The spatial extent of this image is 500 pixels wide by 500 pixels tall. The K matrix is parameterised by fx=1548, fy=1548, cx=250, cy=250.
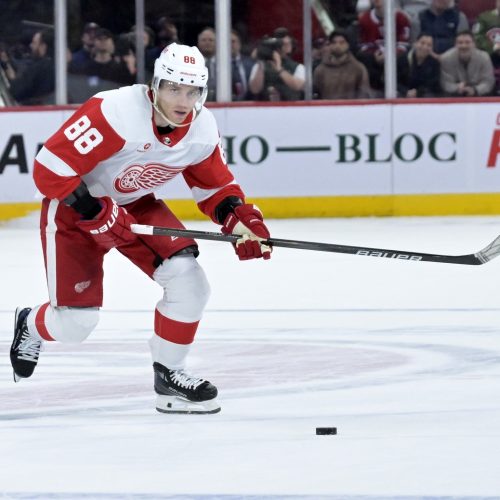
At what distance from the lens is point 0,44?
31.2ft

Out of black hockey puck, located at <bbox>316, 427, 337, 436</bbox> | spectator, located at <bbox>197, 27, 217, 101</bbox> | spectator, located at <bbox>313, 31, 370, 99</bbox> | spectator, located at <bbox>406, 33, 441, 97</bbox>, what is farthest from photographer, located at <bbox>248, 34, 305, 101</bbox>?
black hockey puck, located at <bbox>316, 427, 337, 436</bbox>

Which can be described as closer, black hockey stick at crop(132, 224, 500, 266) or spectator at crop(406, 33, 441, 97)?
black hockey stick at crop(132, 224, 500, 266)

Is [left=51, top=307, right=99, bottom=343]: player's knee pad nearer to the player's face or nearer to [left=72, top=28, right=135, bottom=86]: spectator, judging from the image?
the player's face

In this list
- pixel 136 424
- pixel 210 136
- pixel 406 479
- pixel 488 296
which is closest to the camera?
pixel 406 479

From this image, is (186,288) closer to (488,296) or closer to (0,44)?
(488,296)

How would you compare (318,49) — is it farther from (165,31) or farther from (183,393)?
(183,393)

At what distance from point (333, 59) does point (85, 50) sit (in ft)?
5.02

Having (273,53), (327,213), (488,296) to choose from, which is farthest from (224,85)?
(488,296)

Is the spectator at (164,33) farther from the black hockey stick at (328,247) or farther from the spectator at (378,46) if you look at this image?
the black hockey stick at (328,247)

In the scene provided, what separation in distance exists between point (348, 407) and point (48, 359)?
1.21m

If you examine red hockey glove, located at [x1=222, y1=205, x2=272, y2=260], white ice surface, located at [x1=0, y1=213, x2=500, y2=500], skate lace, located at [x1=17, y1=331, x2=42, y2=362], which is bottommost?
white ice surface, located at [x1=0, y1=213, x2=500, y2=500]

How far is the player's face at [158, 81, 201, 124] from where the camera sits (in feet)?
12.4

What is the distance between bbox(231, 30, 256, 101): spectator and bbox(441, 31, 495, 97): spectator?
119cm

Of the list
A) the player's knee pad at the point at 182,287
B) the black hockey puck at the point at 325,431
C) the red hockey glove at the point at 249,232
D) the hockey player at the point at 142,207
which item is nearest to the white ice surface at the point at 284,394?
the black hockey puck at the point at 325,431
